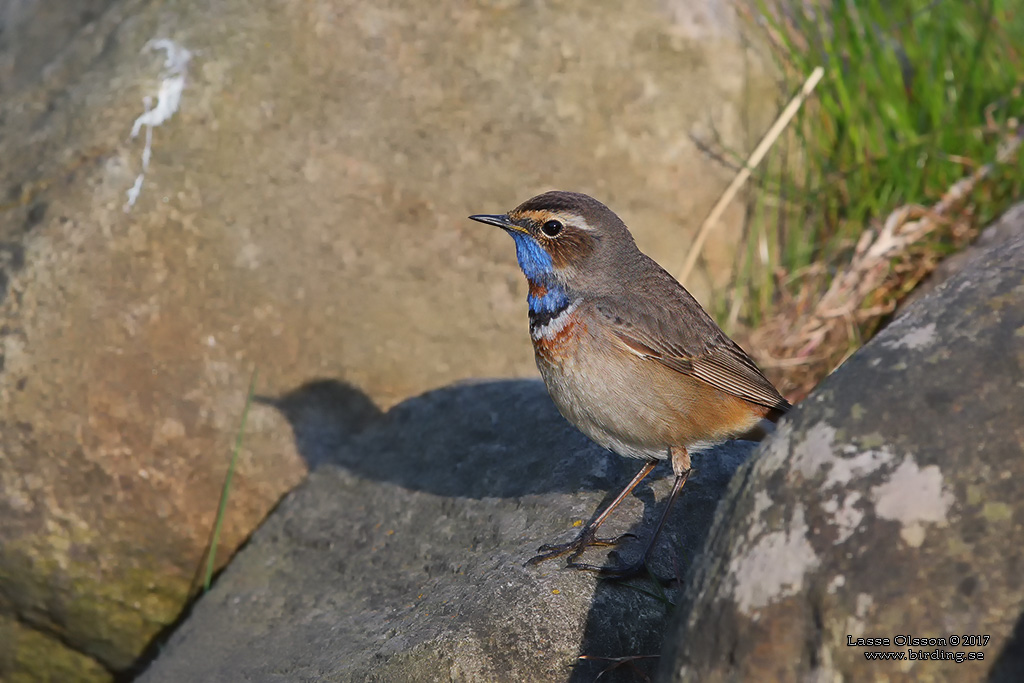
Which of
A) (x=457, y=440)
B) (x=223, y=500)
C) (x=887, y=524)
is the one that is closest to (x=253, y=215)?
(x=223, y=500)

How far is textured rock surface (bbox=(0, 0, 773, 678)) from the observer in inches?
205

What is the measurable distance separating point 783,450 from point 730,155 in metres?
4.13

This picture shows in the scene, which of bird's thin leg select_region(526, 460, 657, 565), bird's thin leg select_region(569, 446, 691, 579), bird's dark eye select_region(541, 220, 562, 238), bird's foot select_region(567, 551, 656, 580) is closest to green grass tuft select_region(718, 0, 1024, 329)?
bird's dark eye select_region(541, 220, 562, 238)

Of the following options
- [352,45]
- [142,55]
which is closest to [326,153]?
[352,45]

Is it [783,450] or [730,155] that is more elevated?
[783,450]

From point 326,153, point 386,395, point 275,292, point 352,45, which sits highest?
point 352,45

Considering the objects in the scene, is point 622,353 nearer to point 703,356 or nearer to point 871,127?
point 703,356

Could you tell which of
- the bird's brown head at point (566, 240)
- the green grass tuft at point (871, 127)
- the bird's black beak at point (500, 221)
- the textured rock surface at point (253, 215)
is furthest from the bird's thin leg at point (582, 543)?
the green grass tuft at point (871, 127)

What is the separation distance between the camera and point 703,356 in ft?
14.2

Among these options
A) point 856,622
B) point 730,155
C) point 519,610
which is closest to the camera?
point 856,622

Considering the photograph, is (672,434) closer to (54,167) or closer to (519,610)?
(519,610)

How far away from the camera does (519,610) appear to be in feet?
12.0

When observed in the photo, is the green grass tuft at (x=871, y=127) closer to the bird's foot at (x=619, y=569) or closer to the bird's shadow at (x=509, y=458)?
the bird's shadow at (x=509, y=458)

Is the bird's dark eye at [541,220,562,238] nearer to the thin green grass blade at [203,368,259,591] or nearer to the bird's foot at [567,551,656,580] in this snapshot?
the bird's foot at [567,551,656,580]
